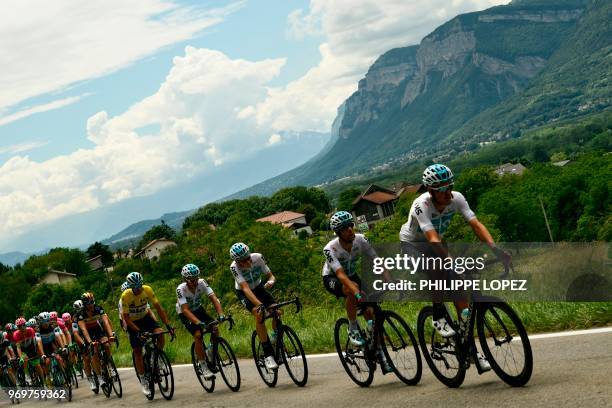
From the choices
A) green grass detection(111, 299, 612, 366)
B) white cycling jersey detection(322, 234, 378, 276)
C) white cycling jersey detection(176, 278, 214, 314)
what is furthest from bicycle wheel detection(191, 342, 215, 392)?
white cycling jersey detection(322, 234, 378, 276)

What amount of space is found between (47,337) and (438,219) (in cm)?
1382

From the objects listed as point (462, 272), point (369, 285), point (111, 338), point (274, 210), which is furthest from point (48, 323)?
point (274, 210)

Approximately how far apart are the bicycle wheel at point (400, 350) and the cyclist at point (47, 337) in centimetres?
1160

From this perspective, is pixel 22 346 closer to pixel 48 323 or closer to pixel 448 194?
pixel 48 323

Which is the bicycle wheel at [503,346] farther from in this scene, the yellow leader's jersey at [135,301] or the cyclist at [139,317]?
the yellow leader's jersey at [135,301]

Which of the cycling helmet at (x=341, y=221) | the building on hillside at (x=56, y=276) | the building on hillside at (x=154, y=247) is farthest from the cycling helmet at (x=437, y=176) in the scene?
the building on hillside at (x=154, y=247)

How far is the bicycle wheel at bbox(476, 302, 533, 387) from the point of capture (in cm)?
694

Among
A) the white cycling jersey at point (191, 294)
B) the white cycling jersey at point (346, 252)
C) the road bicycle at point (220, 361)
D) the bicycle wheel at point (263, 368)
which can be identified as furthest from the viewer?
the white cycling jersey at point (191, 294)

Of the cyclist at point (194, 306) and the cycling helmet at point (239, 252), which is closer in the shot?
the cycling helmet at point (239, 252)

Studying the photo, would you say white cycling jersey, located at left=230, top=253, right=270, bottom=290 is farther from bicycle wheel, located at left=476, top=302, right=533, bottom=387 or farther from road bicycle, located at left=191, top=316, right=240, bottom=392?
bicycle wheel, located at left=476, top=302, right=533, bottom=387

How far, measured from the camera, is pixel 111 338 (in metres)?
14.6

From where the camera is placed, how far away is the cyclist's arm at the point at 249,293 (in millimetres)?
10734

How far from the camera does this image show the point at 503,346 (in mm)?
7137

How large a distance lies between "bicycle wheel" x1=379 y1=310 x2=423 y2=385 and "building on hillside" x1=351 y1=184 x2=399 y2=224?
147882mm
